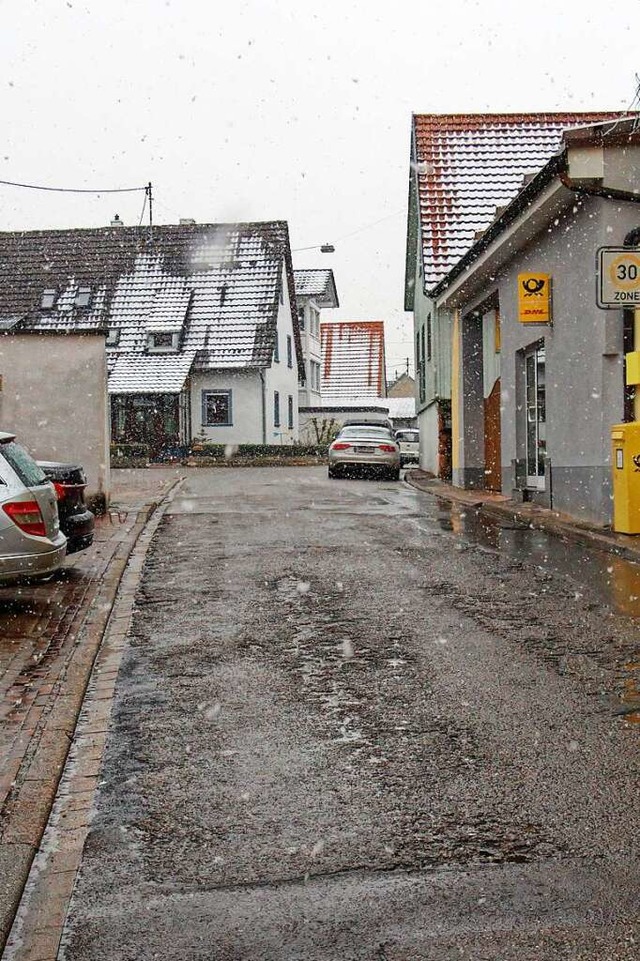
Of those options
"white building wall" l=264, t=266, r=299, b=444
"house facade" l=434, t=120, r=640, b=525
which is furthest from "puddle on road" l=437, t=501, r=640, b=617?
"white building wall" l=264, t=266, r=299, b=444

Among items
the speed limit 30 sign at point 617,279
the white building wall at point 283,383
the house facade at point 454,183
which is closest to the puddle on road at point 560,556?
the speed limit 30 sign at point 617,279

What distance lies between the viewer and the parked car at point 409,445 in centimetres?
4578

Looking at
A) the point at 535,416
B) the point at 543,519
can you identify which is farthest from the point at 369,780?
the point at 535,416

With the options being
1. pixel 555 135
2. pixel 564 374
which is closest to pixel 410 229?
pixel 555 135

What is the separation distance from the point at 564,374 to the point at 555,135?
15.5m

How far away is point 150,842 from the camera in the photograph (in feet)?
14.3

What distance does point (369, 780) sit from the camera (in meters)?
5.02

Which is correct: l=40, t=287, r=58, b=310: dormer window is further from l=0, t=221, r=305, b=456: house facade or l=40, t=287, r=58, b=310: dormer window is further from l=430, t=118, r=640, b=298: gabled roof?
l=430, t=118, r=640, b=298: gabled roof

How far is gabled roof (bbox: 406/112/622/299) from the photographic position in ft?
95.1

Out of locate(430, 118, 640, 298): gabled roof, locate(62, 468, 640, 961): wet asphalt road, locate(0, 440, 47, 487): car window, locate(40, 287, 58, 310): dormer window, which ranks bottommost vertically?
locate(62, 468, 640, 961): wet asphalt road

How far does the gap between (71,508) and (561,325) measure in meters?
8.48

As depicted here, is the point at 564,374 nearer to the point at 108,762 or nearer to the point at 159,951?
the point at 108,762

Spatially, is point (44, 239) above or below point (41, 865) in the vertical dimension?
above

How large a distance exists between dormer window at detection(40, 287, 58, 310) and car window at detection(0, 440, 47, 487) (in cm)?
3828
